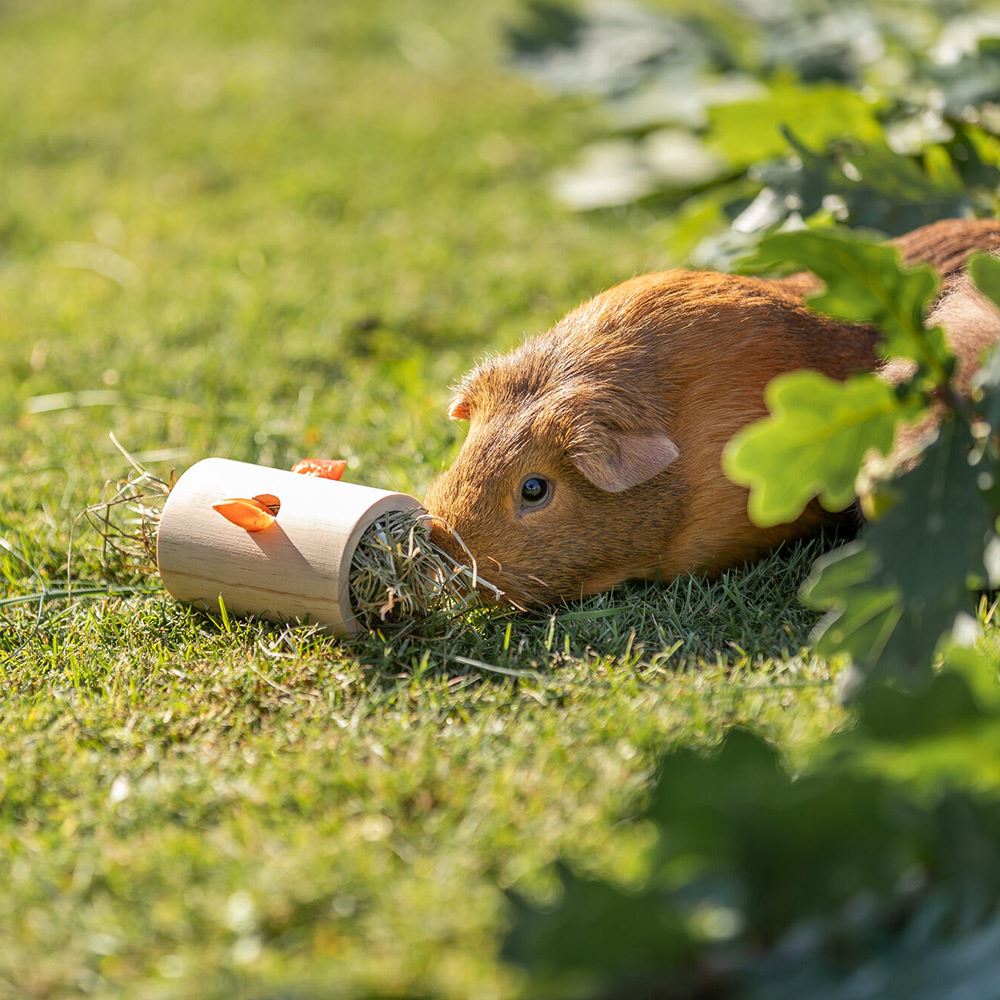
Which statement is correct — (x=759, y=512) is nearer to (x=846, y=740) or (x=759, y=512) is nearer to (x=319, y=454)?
(x=846, y=740)

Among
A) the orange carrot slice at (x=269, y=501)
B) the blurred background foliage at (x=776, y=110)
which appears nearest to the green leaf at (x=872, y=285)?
the orange carrot slice at (x=269, y=501)

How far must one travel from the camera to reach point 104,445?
442 cm

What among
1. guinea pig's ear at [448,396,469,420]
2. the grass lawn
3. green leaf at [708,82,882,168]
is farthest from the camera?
green leaf at [708,82,882,168]

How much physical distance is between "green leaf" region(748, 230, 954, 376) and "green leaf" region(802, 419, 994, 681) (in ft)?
0.92

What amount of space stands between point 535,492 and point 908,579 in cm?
108

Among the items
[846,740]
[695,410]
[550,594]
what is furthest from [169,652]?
[846,740]

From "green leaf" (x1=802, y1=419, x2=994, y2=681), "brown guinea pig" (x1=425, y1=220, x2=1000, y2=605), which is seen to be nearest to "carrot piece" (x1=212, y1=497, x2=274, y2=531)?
"brown guinea pig" (x1=425, y1=220, x2=1000, y2=605)

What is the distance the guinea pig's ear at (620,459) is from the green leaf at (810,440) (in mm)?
757

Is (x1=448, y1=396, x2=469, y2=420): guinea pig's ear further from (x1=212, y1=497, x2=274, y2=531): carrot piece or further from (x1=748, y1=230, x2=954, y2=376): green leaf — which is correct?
(x1=748, y1=230, x2=954, y2=376): green leaf

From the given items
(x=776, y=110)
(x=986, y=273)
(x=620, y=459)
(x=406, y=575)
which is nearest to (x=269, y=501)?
(x=406, y=575)

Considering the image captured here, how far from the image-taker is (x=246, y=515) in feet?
10.4

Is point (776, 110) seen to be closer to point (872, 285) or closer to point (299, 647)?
point (872, 285)

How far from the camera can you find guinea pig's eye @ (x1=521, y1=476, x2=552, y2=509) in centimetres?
330

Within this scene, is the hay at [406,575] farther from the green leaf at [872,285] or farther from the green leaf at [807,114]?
the green leaf at [807,114]
